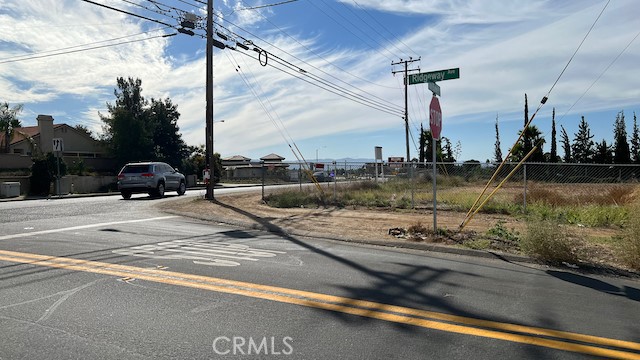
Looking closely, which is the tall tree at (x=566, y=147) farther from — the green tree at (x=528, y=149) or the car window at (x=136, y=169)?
the car window at (x=136, y=169)

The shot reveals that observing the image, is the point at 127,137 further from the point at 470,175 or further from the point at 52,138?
the point at 470,175

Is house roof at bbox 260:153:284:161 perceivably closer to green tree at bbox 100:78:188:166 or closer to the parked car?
green tree at bbox 100:78:188:166

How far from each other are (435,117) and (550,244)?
353cm

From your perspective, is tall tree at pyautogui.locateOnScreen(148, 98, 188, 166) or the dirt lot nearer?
the dirt lot

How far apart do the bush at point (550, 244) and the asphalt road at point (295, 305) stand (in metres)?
0.62

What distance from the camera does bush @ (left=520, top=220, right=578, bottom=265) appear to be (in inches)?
303

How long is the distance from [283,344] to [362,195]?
14.9 m

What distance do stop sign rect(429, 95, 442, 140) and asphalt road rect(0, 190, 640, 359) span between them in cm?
285

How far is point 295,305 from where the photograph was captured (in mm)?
5051

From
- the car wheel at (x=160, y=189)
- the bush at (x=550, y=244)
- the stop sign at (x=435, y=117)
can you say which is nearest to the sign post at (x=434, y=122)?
the stop sign at (x=435, y=117)

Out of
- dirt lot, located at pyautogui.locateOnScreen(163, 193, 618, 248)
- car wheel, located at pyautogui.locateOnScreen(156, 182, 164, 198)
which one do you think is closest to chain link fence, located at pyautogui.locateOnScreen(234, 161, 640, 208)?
dirt lot, located at pyautogui.locateOnScreen(163, 193, 618, 248)

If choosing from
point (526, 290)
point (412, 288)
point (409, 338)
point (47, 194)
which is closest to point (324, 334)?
point (409, 338)

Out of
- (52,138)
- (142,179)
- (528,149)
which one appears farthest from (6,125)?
(528,149)

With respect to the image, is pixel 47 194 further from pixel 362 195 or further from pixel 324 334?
pixel 324 334
